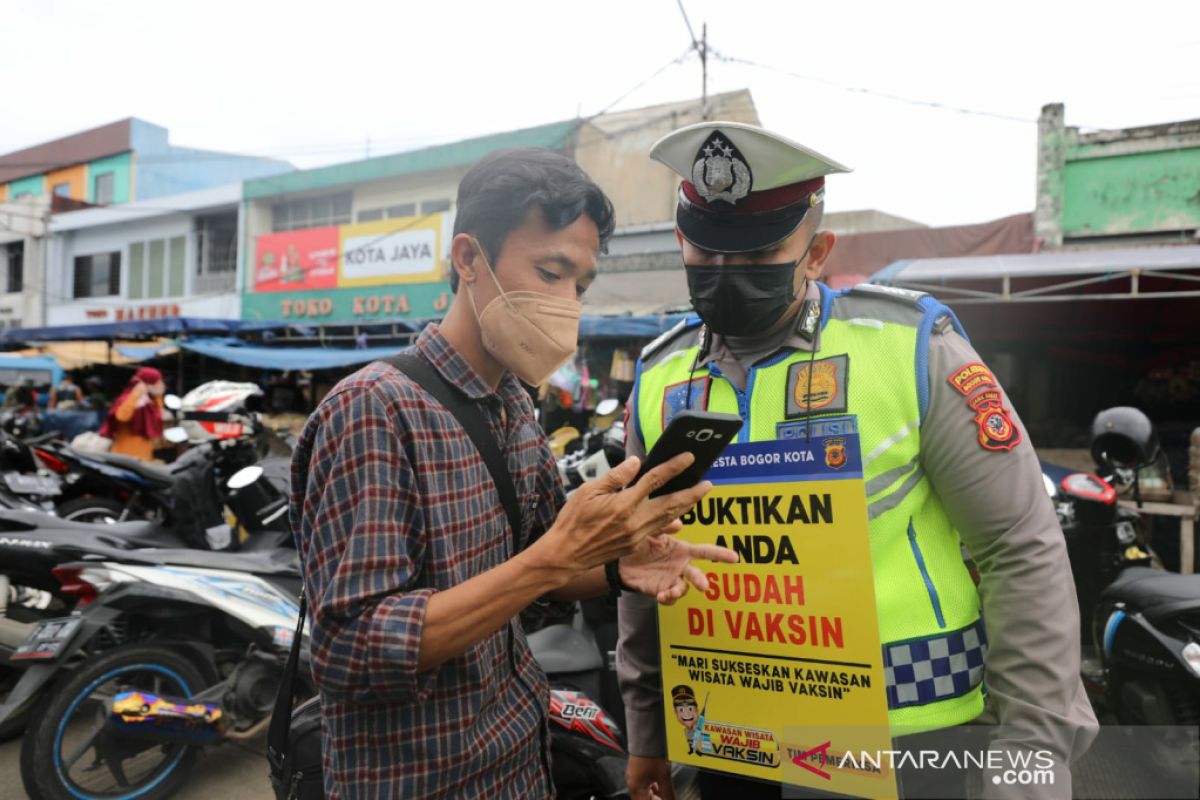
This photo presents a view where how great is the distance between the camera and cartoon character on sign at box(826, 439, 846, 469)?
1.21 meters

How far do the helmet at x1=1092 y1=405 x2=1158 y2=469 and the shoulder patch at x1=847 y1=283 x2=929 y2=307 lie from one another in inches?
119

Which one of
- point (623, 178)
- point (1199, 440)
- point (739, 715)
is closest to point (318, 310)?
point (623, 178)

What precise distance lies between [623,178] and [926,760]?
42.0 ft

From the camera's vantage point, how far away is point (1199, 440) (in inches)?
182

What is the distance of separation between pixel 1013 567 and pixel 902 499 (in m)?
0.19

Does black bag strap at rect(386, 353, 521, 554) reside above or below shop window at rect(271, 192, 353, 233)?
below

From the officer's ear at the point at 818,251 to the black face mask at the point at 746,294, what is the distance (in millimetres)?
69

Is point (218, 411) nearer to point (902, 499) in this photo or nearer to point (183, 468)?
point (183, 468)

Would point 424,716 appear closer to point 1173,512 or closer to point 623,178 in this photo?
point 1173,512

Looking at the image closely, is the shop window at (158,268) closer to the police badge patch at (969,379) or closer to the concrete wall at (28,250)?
the concrete wall at (28,250)

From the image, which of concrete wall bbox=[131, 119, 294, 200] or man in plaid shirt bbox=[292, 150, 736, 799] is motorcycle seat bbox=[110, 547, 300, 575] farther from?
concrete wall bbox=[131, 119, 294, 200]

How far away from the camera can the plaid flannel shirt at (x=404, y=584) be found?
3.12ft

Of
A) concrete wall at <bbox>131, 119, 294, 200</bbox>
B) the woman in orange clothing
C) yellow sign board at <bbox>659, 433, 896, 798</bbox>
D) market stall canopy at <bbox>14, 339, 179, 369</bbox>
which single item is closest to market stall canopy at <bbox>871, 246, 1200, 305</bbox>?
yellow sign board at <bbox>659, 433, 896, 798</bbox>

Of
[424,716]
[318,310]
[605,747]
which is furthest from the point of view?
[318,310]
